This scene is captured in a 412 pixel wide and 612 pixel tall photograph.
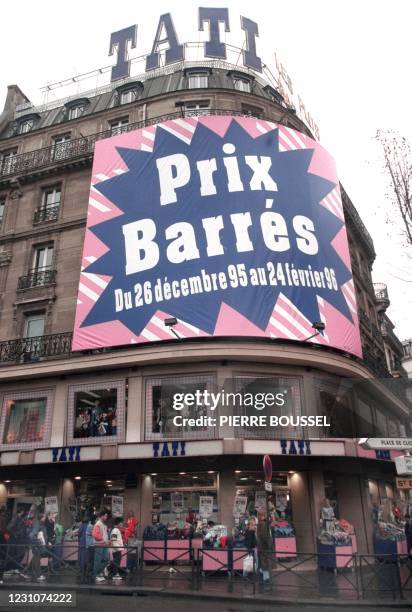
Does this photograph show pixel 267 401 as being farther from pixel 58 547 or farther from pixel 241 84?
pixel 241 84

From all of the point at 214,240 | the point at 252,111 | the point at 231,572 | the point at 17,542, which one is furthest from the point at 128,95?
the point at 231,572

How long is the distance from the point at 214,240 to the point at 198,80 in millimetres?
11612

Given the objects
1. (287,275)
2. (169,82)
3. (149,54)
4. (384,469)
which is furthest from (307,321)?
(149,54)

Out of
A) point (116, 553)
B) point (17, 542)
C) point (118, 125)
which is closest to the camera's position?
point (116, 553)

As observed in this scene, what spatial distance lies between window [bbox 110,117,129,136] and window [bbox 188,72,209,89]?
3695 millimetres

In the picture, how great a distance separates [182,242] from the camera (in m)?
18.8

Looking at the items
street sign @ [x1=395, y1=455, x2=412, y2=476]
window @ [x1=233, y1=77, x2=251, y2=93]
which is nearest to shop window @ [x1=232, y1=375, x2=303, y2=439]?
street sign @ [x1=395, y1=455, x2=412, y2=476]

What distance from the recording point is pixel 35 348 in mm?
20219

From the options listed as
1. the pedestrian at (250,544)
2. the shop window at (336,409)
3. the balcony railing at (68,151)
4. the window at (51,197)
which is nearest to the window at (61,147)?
the balcony railing at (68,151)

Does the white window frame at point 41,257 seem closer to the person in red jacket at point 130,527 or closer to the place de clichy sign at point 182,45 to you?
the place de clichy sign at point 182,45

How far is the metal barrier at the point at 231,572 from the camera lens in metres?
10.8

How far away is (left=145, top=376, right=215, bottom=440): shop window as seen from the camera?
17.0m

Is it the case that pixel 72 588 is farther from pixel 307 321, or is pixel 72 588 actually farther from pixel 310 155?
pixel 310 155

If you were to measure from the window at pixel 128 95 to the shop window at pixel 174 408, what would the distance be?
15861mm
